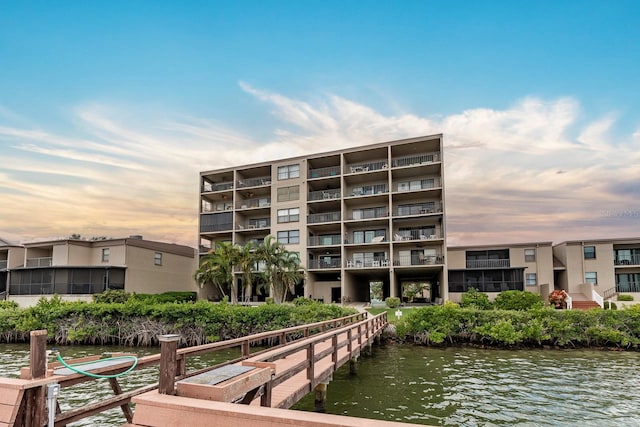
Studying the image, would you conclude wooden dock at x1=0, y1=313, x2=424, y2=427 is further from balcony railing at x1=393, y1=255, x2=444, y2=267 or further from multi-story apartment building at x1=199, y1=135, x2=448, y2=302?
multi-story apartment building at x1=199, y1=135, x2=448, y2=302

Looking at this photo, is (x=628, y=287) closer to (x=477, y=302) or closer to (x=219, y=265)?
(x=477, y=302)

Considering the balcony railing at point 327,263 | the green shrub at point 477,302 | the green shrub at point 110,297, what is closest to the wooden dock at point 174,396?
the green shrub at point 477,302

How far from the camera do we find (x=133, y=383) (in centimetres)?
1373

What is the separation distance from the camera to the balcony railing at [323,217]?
42.2 metres

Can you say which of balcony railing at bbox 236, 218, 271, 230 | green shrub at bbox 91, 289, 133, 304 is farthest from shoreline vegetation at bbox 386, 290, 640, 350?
balcony railing at bbox 236, 218, 271, 230

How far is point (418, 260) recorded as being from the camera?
127ft

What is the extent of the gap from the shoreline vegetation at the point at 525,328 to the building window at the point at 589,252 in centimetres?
1716

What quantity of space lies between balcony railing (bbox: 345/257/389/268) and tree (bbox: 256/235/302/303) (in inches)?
222

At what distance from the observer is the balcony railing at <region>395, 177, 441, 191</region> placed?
132 feet

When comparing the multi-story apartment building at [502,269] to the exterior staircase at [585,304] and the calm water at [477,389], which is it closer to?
the exterior staircase at [585,304]

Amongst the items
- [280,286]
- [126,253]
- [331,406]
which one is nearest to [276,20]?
[331,406]

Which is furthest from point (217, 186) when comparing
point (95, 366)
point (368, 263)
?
point (95, 366)

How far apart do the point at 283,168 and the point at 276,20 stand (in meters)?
28.6

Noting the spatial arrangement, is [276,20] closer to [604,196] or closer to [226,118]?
[226,118]
